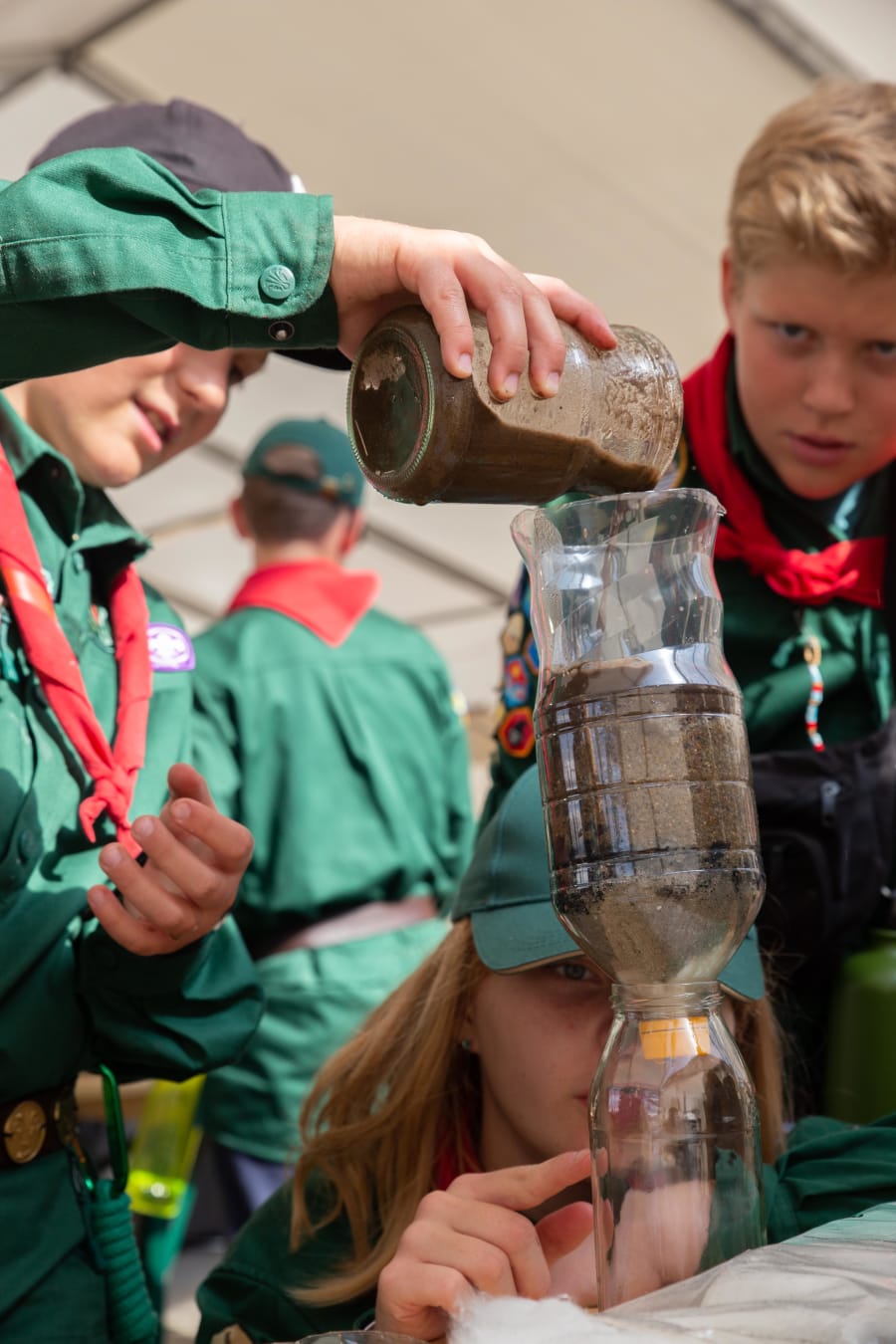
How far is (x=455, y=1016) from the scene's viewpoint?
1.75 metres

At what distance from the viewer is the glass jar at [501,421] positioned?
1053mm

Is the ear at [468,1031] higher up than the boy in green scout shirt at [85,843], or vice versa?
the boy in green scout shirt at [85,843]

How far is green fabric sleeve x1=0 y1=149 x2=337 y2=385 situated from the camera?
113cm

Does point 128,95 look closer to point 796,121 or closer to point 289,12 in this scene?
point 289,12

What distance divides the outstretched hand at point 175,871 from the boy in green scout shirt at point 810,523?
679 mm

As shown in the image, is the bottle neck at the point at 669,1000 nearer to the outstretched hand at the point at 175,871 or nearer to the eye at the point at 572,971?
the outstretched hand at the point at 175,871

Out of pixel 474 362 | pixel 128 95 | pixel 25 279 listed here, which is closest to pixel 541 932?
pixel 474 362

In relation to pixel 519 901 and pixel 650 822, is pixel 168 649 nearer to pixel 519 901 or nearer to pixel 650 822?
pixel 519 901

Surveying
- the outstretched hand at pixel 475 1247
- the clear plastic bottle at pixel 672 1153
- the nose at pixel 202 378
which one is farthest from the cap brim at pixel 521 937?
the nose at pixel 202 378

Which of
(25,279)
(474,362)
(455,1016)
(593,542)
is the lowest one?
(455,1016)

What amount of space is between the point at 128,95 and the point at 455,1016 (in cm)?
240

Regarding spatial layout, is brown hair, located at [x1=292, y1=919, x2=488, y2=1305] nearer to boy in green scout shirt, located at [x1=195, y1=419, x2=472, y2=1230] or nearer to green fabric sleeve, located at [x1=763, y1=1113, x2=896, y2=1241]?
green fabric sleeve, located at [x1=763, y1=1113, x2=896, y2=1241]

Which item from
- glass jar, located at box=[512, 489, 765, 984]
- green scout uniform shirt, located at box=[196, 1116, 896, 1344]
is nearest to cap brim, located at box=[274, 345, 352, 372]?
glass jar, located at box=[512, 489, 765, 984]

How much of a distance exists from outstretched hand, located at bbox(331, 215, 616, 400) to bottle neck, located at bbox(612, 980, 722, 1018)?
1.36 ft
